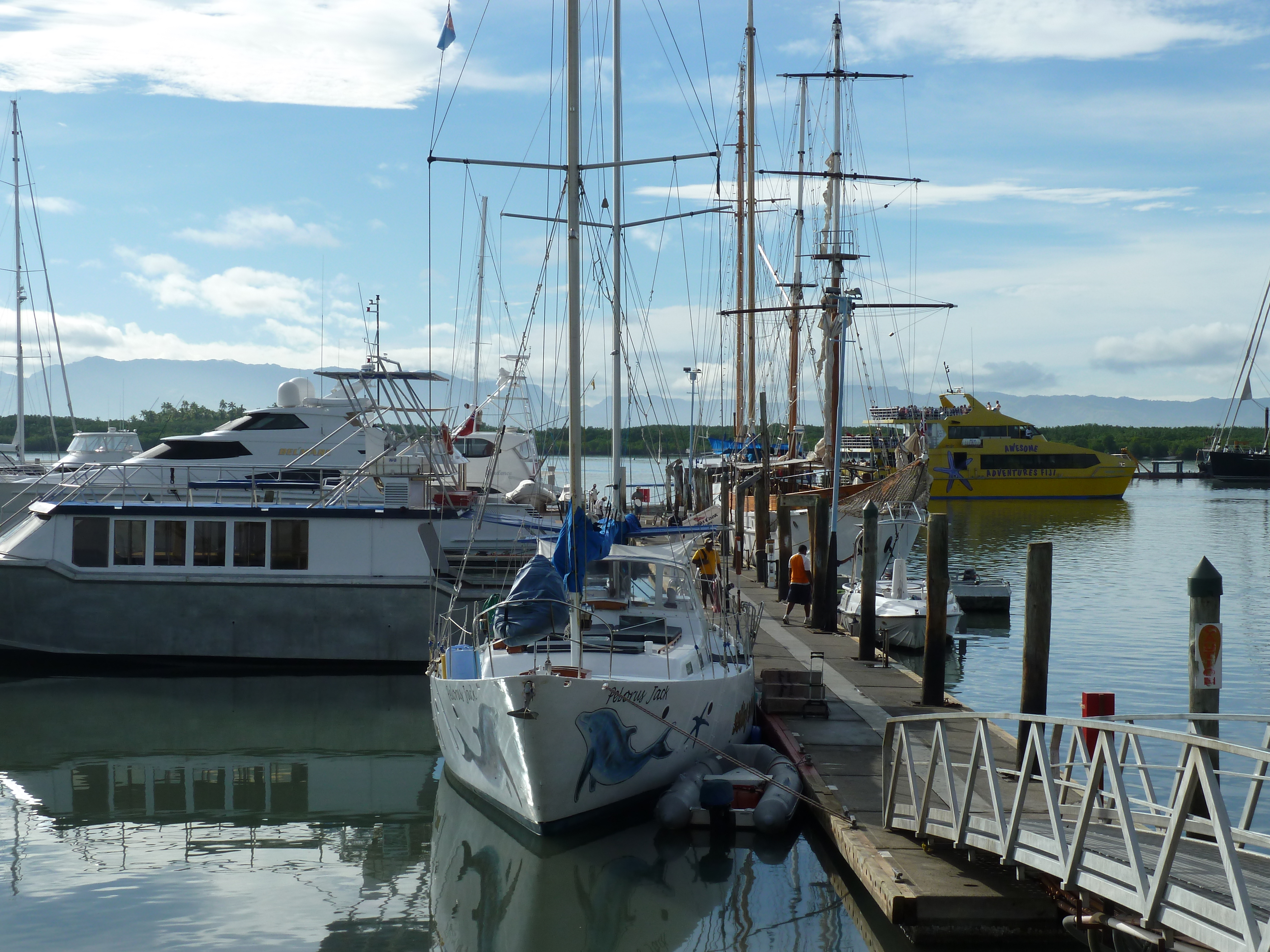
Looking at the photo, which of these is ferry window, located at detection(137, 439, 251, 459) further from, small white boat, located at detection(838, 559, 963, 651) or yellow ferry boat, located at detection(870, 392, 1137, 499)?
yellow ferry boat, located at detection(870, 392, 1137, 499)

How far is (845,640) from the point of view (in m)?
22.3

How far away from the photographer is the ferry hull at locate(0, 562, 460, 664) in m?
22.3

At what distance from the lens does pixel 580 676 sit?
11836 mm

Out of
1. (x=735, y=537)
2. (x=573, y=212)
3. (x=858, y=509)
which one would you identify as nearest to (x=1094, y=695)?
(x=573, y=212)

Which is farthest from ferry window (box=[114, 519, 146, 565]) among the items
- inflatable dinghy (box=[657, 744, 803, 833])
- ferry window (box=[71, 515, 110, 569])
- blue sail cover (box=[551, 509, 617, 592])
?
inflatable dinghy (box=[657, 744, 803, 833])

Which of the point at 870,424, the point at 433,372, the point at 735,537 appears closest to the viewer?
the point at 433,372

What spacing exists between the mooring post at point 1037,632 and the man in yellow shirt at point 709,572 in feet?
14.5

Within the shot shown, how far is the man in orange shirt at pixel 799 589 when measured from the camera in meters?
24.4

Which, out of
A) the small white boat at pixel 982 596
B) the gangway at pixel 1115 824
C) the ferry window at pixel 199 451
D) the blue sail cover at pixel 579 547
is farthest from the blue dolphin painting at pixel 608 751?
the small white boat at pixel 982 596

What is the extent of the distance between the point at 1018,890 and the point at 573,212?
8.45m

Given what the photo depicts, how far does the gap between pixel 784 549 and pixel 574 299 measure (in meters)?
17.7

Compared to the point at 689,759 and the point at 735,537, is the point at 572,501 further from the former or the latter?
the point at 735,537

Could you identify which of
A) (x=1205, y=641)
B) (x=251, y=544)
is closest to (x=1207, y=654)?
(x=1205, y=641)

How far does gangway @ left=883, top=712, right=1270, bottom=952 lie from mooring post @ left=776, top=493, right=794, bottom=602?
15.3 m
